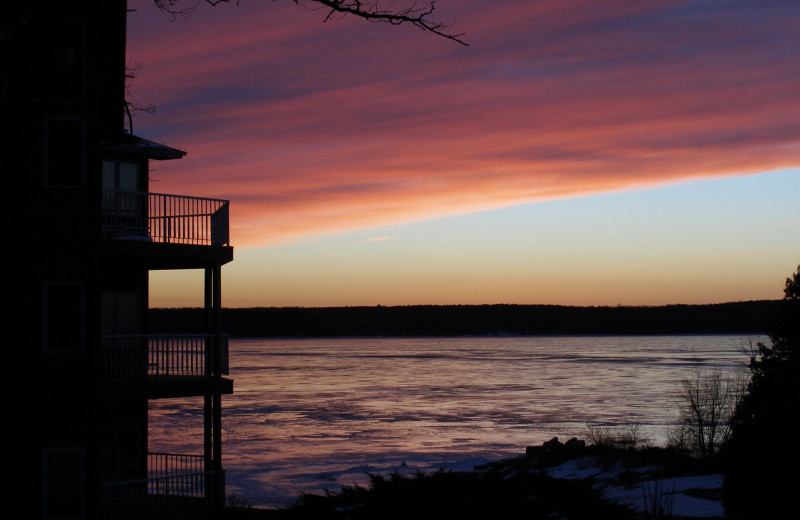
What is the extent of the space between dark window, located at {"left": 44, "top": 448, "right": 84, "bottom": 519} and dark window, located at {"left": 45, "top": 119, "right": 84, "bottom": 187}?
20.8ft

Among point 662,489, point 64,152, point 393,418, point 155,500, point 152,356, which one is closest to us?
point 662,489

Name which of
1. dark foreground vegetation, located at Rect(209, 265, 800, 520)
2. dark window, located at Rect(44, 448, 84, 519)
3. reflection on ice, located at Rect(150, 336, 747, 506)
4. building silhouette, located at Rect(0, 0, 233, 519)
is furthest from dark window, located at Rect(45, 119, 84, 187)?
reflection on ice, located at Rect(150, 336, 747, 506)

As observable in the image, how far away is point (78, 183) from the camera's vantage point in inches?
812

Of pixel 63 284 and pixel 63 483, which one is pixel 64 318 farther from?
pixel 63 483

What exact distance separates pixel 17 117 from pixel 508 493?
49.1ft

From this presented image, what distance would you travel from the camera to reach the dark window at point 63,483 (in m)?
20.1

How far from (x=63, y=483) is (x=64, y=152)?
769 cm

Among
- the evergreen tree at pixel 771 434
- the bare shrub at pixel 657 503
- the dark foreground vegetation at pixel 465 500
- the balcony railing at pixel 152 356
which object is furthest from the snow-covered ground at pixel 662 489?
the balcony railing at pixel 152 356

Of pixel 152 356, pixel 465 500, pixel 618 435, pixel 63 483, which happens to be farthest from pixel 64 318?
pixel 618 435

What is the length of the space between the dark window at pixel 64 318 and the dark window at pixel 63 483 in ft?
8.02

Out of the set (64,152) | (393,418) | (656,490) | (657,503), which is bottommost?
(393,418)

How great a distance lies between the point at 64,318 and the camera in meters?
20.5

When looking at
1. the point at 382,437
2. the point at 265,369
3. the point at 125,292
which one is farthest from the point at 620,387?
the point at 125,292

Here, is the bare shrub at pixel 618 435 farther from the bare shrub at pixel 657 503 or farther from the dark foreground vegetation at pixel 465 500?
the dark foreground vegetation at pixel 465 500
